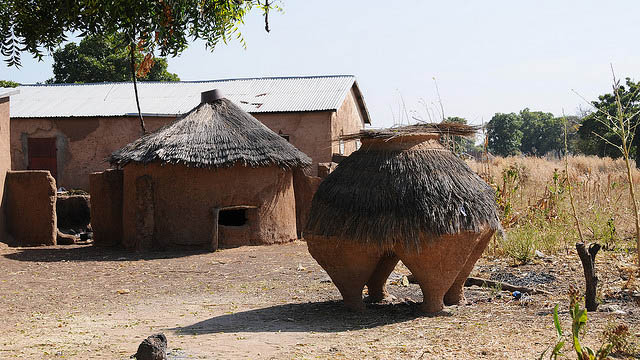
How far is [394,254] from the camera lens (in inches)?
256

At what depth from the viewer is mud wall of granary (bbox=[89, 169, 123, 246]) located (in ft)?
42.6

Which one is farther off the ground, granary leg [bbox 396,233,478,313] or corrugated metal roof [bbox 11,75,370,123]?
corrugated metal roof [bbox 11,75,370,123]

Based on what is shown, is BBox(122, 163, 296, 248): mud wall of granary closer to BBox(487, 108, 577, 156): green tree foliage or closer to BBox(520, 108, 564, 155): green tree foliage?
BBox(487, 108, 577, 156): green tree foliage

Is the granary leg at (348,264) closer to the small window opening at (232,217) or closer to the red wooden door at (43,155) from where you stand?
the small window opening at (232,217)

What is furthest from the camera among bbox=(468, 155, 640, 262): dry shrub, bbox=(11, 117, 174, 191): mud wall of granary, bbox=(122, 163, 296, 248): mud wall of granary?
bbox=(11, 117, 174, 191): mud wall of granary

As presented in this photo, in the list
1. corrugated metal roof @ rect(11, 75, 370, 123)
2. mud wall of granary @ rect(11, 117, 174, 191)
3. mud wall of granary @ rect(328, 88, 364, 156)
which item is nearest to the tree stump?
mud wall of granary @ rect(328, 88, 364, 156)

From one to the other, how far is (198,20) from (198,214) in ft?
23.5

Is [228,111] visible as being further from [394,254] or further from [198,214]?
[394,254]

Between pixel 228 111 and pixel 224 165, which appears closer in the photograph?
pixel 224 165

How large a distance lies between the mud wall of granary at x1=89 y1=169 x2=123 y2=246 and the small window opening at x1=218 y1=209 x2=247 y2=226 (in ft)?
6.63

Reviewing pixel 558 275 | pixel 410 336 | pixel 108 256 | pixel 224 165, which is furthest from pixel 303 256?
pixel 410 336

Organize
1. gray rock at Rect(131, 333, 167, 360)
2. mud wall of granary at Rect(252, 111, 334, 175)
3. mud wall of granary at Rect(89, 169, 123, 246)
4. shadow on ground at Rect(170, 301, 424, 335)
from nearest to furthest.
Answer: gray rock at Rect(131, 333, 167, 360) < shadow on ground at Rect(170, 301, 424, 335) < mud wall of granary at Rect(89, 169, 123, 246) < mud wall of granary at Rect(252, 111, 334, 175)

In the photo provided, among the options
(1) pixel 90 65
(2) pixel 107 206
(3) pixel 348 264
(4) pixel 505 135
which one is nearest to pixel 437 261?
(3) pixel 348 264

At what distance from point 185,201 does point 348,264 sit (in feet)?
21.6
